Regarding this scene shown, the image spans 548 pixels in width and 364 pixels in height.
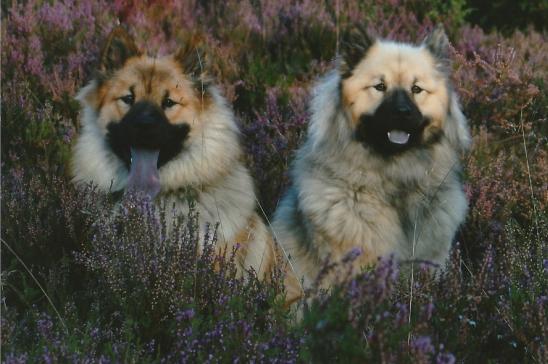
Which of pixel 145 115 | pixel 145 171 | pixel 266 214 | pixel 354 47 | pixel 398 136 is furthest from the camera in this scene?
pixel 266 214

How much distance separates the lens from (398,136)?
349cm

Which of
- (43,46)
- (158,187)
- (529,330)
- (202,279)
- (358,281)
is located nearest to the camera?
(358,281)

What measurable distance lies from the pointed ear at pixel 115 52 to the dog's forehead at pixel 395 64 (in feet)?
3.79

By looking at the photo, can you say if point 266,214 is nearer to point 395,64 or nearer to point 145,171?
point 145,171

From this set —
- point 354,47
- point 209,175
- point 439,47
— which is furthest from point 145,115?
point 439,47

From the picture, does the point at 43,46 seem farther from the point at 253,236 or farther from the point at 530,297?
the point at 530,297

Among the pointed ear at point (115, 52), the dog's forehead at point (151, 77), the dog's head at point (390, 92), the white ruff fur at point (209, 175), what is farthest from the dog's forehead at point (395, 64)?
the pointed ear at point (115, 52)

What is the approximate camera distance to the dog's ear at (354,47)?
3.65 m

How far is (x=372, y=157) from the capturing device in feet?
11.7

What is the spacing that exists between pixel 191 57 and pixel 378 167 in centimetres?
108

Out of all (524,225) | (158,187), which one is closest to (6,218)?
(158,187)

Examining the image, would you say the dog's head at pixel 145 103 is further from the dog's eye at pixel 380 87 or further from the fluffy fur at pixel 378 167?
the dog's eye at pixel 380 87

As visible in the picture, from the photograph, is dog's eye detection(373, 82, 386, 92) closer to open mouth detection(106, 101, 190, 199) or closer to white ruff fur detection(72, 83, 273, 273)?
white ruff fur detection(72, 83, 273, 273)

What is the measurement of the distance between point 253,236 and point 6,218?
1204 mm
